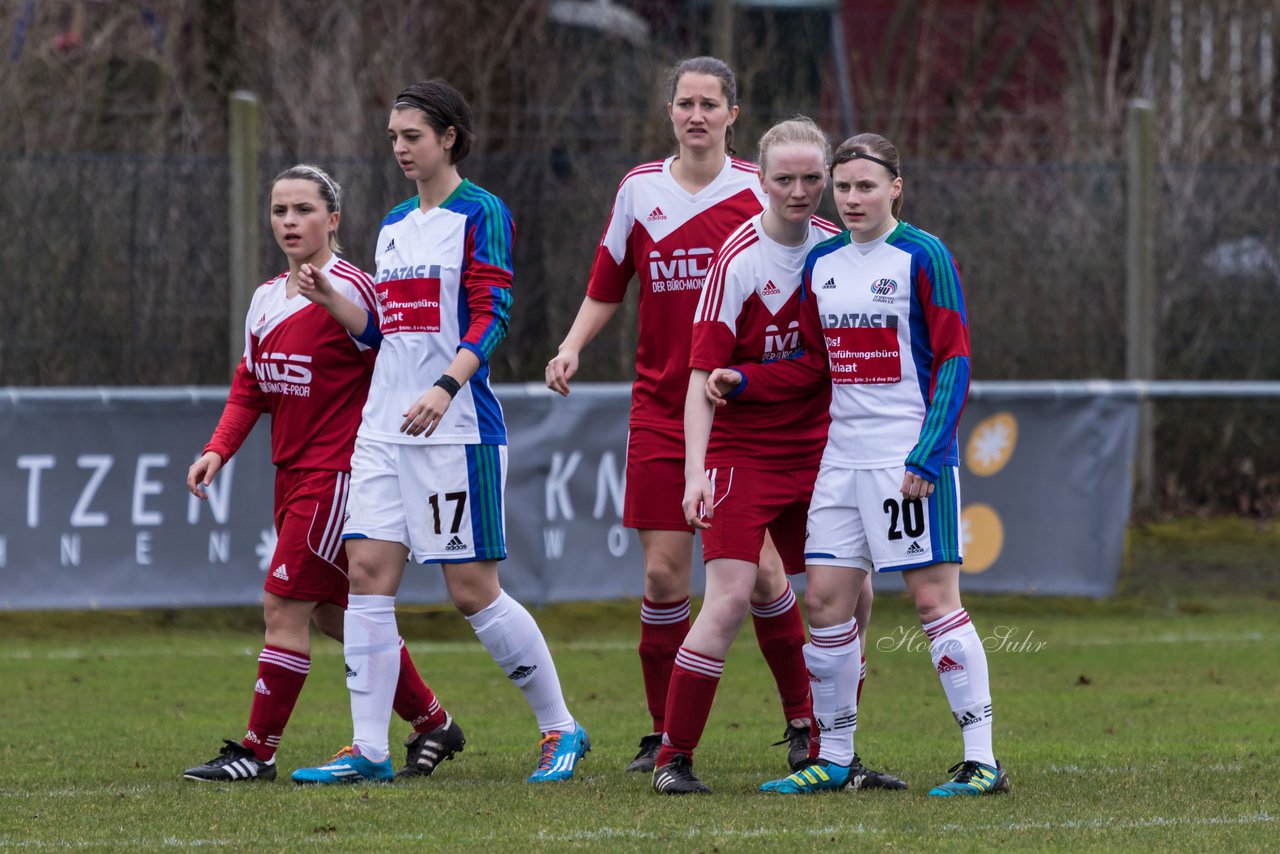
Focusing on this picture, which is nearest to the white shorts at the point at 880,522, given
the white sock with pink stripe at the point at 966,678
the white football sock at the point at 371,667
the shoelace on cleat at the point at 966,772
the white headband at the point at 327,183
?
the white sock with pink stripe at the point at 966,678

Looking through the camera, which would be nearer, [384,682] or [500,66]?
[384,682]

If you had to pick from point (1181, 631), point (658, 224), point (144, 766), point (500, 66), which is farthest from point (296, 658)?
point (500, 66)

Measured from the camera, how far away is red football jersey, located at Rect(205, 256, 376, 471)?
6238 mm

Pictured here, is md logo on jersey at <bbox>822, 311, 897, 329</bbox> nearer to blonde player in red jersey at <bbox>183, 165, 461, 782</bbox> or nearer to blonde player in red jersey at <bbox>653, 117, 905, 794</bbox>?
blonde player in red jersey at <bbox>653, 117, 905, 794</bbox>

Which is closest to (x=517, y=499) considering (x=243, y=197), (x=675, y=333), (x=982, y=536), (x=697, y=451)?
(x=243, y=197)

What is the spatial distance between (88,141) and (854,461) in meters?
9.37

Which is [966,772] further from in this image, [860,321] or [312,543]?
[312,543]

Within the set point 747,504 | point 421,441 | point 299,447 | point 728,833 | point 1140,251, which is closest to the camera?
point 728,833

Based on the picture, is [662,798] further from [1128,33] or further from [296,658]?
[1128,33]

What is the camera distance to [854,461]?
5672 millimetres

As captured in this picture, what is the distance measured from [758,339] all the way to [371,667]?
157cm

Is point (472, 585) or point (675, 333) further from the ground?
point (675, 333)

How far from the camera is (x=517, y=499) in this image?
420 inches

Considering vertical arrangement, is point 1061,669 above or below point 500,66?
below
